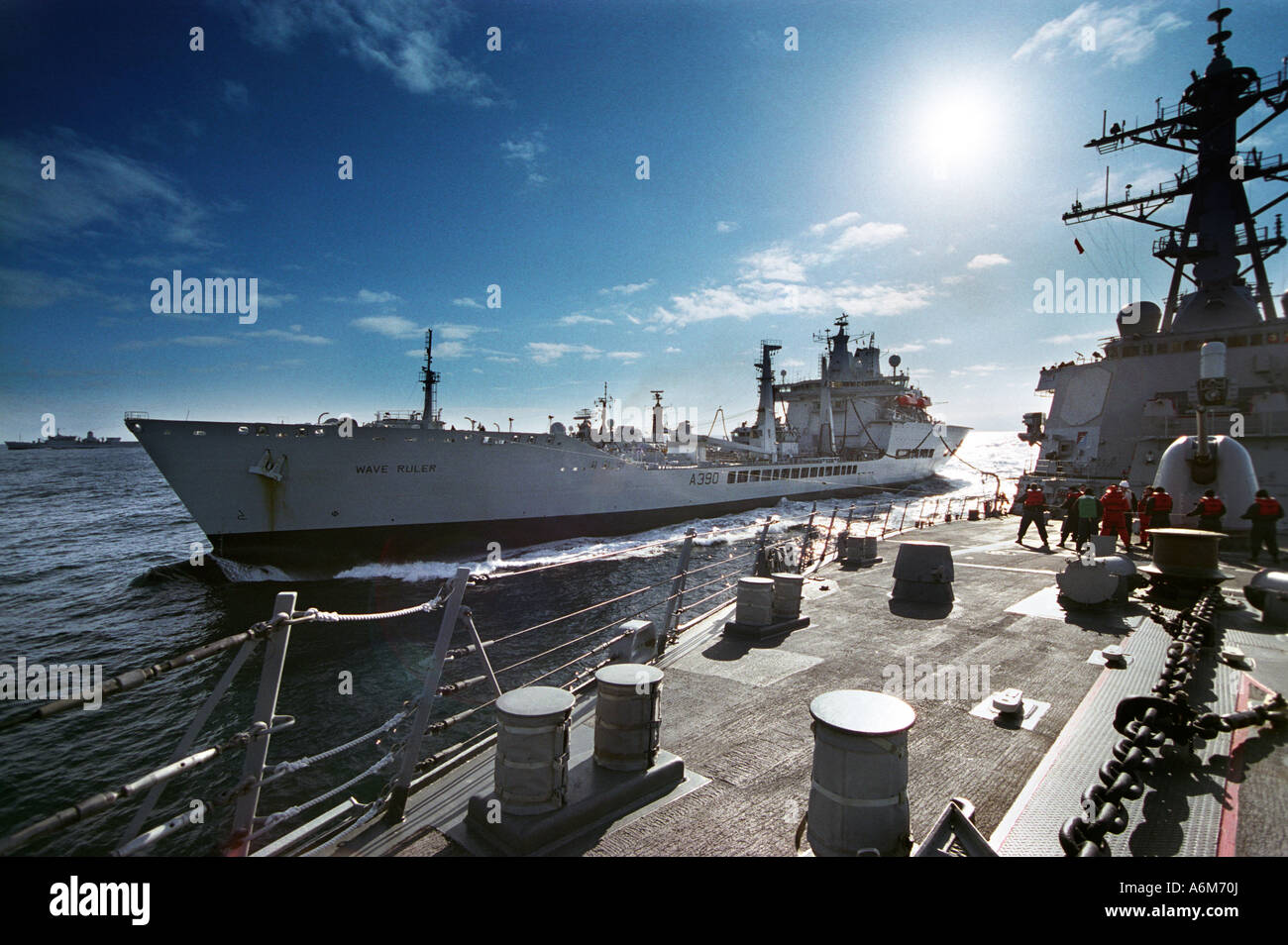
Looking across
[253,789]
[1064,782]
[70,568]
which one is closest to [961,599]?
→ [1064,782]

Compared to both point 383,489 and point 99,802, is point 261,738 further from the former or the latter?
point 383,489

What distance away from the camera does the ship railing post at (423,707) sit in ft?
11.2

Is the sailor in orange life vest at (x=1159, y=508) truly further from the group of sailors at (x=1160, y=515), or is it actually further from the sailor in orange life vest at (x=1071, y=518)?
the sailor in orange life vest at (x=1071, y=518)

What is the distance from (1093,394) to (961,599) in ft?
63.6

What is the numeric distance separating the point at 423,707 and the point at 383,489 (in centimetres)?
2323

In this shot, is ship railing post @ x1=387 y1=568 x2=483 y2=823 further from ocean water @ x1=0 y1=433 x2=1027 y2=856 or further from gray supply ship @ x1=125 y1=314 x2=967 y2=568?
gray supply ship @ x1=125 y1=314 x2=967 y2=568

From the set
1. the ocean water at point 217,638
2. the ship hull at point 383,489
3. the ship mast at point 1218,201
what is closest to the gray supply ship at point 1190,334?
the ship mast at point 1218,201

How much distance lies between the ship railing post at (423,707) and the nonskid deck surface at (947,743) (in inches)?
6.3

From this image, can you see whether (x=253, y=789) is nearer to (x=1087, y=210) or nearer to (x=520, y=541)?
(x=520, y=541)

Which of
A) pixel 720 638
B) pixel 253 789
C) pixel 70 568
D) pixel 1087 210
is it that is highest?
pixel 1087 210

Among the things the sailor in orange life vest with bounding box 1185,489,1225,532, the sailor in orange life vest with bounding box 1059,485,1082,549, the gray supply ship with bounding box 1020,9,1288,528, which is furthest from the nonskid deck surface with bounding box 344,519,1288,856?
the gray supply ship with bounding box 1020,9,1288,528

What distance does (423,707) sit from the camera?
11.9ft

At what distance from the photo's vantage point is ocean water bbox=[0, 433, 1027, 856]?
8828mm
